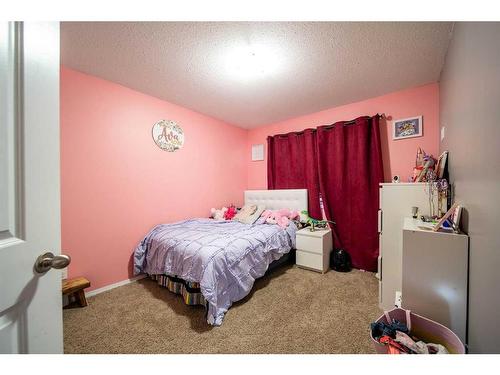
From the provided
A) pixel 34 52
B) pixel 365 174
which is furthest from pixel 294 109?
pixel 34 52

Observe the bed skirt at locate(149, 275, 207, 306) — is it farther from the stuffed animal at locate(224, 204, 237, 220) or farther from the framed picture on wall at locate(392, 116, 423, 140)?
the framed picture on wall at locate(392, 116, 423, 140)

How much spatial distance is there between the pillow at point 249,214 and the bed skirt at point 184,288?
1.21 metres

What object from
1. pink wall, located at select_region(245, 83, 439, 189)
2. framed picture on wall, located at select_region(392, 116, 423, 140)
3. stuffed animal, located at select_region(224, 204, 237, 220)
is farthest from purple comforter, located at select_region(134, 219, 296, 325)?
framed picture on wall, located at select_region(392, 116, 423, 140)

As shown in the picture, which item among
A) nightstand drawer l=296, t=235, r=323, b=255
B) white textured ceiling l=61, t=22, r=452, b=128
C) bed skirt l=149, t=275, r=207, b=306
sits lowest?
bed skirt l=149, t=275, r=207, b=306

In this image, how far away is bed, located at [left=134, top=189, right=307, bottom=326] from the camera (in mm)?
1657

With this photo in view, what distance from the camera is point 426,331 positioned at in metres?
1.15

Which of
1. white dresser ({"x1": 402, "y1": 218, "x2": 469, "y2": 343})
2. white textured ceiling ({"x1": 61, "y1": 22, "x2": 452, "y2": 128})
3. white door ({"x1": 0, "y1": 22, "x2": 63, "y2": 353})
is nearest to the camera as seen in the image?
white door ({"x1": 0, "y1": 22, "x2": 63, "y2": 353})

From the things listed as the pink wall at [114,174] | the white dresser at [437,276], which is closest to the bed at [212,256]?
the pink wall at [114,174]

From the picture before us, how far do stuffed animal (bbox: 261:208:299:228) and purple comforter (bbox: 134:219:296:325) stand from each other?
0.37 ft

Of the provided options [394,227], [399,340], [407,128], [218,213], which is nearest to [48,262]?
[399,340]

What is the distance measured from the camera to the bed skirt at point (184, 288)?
71.0 inches

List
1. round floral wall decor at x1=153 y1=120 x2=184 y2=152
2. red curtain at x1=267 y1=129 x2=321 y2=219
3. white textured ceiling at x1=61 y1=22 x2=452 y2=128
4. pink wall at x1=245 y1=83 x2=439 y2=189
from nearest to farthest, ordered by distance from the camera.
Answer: white textured ceiling at x1=61 y1=22 x2=452 y2=128
pink wall at x1=245 y1=83 x2=439 y2=189
round floral wall decor at x1=153 y1=120 x2=184 y2=152
red curtain at x1=267 y1=129 x2=321 y2=219

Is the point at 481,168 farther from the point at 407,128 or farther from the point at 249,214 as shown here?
the point at 249,214

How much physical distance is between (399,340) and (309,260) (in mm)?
1541
